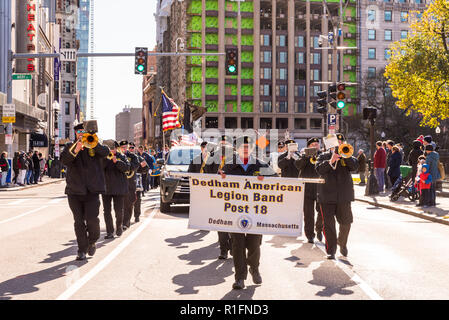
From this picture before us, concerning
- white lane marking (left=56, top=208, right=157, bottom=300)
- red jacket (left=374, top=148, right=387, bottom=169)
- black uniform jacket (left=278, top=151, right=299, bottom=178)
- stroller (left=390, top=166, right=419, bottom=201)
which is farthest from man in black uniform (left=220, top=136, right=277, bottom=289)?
red jacket (left=374, top=148, right=387, bottom=169)

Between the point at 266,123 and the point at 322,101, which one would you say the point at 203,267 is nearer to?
the point at 322,101

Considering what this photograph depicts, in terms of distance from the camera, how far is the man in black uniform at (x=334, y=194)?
27.8 feet

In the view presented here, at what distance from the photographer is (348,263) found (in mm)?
8289

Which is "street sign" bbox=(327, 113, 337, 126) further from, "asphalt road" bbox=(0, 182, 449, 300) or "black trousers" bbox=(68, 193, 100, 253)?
"black trousers" bbox=(68, 193, 100, 253)

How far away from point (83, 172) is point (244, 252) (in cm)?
289

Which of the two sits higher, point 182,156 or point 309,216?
point 182,156

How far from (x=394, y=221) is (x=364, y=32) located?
7921cm

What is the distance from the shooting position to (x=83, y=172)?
27.0ft

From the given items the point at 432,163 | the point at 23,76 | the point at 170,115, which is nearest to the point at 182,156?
the point at 432,163

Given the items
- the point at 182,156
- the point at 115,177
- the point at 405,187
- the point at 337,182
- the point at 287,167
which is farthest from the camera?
the point at 405,187

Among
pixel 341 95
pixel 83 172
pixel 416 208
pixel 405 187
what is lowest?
pixel 416 208

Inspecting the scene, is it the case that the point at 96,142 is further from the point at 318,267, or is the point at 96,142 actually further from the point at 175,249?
the point at 318,267

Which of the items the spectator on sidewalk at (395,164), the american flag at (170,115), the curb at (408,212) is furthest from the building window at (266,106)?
the curb at (408,212)

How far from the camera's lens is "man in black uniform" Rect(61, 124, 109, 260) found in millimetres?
8164
